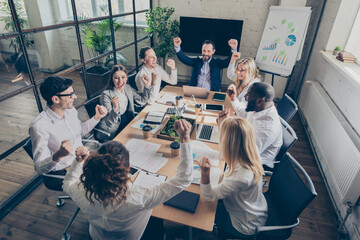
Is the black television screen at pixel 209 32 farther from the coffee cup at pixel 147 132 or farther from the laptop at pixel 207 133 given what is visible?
the coffee cup at pixel 147 132

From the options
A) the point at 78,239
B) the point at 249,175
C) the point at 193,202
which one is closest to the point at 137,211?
the point at 193,202

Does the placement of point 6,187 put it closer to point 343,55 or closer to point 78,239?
point 78,239

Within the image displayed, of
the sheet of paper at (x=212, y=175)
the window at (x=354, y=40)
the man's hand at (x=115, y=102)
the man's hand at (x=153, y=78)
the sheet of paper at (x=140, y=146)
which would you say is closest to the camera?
the sheet of paper at (x=212, y=175)

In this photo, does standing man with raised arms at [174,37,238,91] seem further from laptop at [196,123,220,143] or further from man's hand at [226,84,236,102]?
laptop at [196,123,220,143]

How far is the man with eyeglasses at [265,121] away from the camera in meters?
2.09

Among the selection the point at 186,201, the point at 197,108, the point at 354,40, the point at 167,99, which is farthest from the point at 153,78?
the point at 354,40

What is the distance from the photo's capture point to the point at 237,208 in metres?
1.62

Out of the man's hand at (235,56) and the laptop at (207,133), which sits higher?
the man's hand at (235,56)

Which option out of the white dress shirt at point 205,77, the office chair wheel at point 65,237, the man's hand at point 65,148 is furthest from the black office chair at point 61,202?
the white dress shirt at point 205,77

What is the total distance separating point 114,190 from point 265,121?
1477 mm

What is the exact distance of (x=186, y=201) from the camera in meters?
1.57

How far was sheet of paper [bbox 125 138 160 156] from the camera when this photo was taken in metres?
2.06

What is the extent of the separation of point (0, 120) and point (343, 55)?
17.0ft

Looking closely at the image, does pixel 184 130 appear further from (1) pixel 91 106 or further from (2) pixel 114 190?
(1) pixel 91 106
